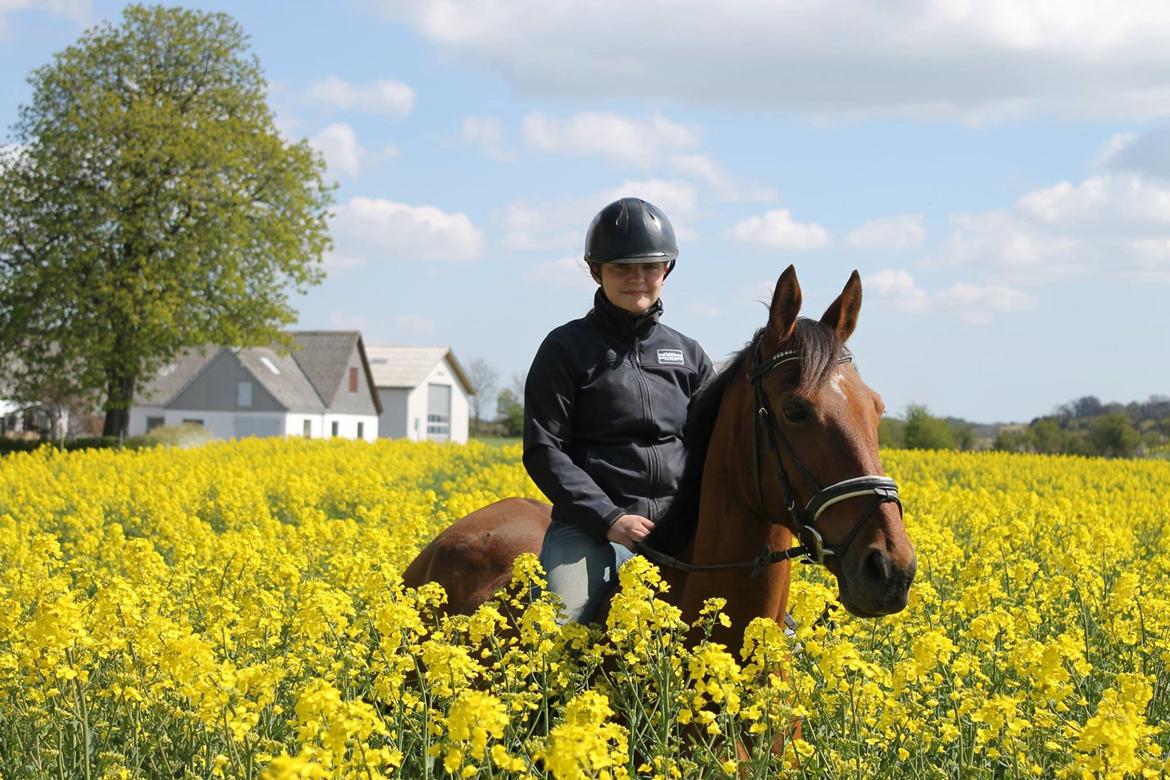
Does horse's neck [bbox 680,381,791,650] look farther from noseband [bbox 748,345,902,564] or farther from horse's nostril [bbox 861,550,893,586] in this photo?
horse's nostril [bbox 861,550,893,586]

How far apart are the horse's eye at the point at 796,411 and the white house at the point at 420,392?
6694 centimetres

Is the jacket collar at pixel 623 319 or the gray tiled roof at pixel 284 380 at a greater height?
the gray tiled roof at pixel 284 380

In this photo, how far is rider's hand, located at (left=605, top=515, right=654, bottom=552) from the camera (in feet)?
13.7

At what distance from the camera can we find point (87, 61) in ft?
116

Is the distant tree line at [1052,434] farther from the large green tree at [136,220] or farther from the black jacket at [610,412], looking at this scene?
the black jacket at [610,412]

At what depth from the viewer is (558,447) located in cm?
452

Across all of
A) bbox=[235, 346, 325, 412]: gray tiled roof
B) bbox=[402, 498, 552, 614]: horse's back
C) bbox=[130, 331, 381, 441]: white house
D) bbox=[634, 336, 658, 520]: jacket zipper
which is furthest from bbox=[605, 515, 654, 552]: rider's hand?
bbox=[235, 346, 325, 412]: gray tiled roof

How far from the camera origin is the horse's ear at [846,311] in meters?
3.95

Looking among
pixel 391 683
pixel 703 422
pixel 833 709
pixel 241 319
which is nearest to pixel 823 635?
pixel 833 709

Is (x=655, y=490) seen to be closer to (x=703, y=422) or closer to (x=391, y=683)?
(x=703, y=422)

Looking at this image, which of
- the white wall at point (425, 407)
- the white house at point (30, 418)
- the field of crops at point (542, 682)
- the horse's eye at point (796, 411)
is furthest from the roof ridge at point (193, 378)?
the horse's eye at point (796, 411)

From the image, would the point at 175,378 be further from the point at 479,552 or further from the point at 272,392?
the point at 479,552

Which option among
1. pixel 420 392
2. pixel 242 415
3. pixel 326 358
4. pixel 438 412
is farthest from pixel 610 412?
pixel 438 412

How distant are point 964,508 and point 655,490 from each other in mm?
6896
